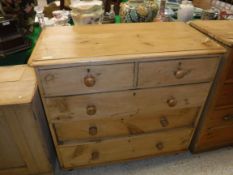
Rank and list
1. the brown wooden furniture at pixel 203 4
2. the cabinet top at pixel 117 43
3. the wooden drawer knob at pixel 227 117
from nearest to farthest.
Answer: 1. the cabinet top at pixel 117 43
2. the wooden drawer knob at pixel 227 117
3. the brown wooden furniture at pixel 203 4

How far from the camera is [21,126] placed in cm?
98

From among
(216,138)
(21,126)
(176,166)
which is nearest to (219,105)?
(216,138)

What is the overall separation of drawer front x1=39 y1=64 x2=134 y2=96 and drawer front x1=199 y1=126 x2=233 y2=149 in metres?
0.78

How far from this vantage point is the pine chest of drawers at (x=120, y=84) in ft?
2.86

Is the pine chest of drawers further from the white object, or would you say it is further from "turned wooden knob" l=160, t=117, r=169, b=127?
the white object

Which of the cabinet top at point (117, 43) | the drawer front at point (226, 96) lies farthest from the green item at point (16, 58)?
the drawer front at point (226, 96)

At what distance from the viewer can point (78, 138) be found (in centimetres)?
115

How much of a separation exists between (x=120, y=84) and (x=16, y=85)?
0.53m

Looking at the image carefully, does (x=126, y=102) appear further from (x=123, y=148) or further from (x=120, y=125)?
(x=123, y=148)

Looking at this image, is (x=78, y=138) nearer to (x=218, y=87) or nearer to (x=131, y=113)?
(x=131, y=113)

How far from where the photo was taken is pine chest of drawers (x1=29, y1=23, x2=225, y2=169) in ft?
2.86

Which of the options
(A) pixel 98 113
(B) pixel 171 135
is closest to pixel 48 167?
(A) pixel 98 113

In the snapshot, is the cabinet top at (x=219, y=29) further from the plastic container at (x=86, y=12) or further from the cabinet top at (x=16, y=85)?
the cabinet top at (x=16, y=85)

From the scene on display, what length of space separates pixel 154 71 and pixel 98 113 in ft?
1.22
